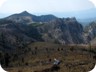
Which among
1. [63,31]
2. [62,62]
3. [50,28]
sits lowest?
[63,31]

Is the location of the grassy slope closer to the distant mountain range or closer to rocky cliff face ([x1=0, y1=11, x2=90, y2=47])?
the distant mountain range

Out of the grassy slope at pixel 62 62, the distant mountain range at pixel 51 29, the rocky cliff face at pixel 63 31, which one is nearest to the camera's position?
the grassy slope at pixel 62 62

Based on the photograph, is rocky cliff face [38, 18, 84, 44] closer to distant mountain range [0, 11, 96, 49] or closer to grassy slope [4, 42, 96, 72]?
distant mountain range [0, 11, 96, 49]

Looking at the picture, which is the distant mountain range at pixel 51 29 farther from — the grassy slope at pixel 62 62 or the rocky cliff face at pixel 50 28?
the grassy slope at pixel 62 62

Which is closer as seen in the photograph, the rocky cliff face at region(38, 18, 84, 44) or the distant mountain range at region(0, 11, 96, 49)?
the distant mountain range at region(0, 11, 96, 49)

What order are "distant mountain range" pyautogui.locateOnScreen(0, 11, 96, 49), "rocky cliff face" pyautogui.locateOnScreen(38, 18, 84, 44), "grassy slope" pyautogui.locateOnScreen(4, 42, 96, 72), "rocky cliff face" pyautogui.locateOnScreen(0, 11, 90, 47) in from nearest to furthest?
"grassy slope" pyautogui.locateOnScreen(4, 42, 96, 72) → "distant mountain range" pyautogui.locateOnScreen(0, 11, 96, 49) → "rocky cliff face" pyautogui.locateOnScreen(0, 11, 90, 47) → "rocky cliff face" pyautogui.locateOnScreen(38, 18, 84, 44)

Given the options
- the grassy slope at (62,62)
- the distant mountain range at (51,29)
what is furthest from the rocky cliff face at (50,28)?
the grassy slope at (62,62)

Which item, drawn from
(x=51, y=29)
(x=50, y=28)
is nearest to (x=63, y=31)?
(x=51, y=29)

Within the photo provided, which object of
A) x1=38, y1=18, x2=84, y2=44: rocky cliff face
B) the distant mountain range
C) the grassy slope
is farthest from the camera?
x1=38, y1=18, x2=84, y2=44: rocky cliff face

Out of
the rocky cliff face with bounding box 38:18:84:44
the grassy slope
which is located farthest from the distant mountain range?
the grassy slope

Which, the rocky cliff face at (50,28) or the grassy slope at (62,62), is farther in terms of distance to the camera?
the rocky cliff face at (50,28)

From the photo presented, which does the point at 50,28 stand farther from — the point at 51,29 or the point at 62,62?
the point at 62,62

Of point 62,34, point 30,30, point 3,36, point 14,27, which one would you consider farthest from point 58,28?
point 3,36

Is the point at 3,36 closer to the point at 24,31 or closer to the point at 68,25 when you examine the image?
the point at 24,31
